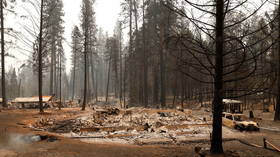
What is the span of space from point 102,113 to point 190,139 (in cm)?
1016

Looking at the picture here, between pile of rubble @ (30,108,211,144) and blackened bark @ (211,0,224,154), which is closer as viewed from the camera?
blackened bark @ (211,0,224,154)

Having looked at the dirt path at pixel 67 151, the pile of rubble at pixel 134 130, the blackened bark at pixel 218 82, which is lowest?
the pile of rubble at pixel 134 130

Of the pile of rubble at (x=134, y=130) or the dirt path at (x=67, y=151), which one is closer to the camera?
the dirt path at (x=67, y=151)

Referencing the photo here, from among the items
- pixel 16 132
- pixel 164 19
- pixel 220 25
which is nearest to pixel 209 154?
pixel 220 25

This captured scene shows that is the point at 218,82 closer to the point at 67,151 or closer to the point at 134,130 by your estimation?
the point at 67,151

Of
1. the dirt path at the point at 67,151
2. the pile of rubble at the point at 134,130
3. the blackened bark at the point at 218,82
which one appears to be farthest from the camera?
the pile of rubble at the point at 134,130

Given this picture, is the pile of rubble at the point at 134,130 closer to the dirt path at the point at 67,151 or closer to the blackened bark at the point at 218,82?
the dirt path at the point at 67,151

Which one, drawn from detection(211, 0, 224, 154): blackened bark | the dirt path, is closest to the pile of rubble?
the dirt path

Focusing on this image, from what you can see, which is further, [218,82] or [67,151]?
[67,151]

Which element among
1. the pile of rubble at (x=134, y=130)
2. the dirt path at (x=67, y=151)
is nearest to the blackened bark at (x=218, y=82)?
the dirt path at (x=67, y=151)

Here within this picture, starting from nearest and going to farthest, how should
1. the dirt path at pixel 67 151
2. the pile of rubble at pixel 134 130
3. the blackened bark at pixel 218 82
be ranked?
the blackened bark at pixel 218 82 → the dirt path at pixel 67 151 → the pile of rubble at pixel 134 130

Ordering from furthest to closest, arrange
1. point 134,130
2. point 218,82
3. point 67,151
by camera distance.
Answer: point 134,130
point 67,151
point 218,82

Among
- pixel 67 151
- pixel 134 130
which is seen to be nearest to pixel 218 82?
pixel 67 151

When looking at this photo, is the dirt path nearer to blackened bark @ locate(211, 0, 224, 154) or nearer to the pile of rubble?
blackened bark @ locate(211, 0, 224, 154)
